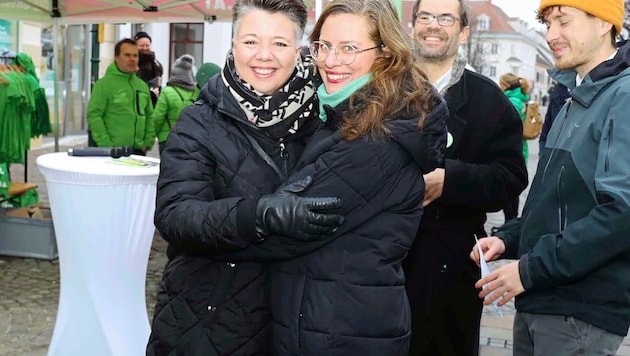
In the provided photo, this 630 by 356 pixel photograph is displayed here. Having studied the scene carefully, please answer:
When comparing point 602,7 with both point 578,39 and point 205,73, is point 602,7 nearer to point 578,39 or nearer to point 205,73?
point 578,39

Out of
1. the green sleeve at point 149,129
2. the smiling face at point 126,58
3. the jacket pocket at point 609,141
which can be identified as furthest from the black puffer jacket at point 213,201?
the green sleeve at point 149,129

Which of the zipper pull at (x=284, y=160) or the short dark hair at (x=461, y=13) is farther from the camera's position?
the short dark hair at (x=461, y=13)

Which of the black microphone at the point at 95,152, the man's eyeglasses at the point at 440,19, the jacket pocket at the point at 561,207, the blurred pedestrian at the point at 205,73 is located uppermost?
the man's eyeglasses at the point at 440,19

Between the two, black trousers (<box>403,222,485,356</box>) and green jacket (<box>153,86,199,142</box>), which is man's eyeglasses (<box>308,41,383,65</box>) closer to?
black trousers (<box>403,222,485,356</box>)

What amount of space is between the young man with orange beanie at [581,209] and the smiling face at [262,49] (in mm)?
816

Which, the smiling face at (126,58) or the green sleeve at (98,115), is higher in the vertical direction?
the smiling face at (126,58)

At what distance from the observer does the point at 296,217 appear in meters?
1.83

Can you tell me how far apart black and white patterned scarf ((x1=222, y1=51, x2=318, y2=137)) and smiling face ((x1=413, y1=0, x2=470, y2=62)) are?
92 centimetres

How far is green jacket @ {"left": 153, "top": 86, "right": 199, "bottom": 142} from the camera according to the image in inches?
337

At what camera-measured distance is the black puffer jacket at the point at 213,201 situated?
2.08 metres

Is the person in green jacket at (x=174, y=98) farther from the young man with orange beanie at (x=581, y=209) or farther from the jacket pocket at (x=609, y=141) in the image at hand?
the jacket pocket at (x=609, y=141)

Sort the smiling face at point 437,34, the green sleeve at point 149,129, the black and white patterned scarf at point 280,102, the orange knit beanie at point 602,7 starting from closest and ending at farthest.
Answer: the black and white patterned scarf at point 280,102 → the orange knit beanie at point 602,7 → the smiling face at point 437,34 → the green sleeve at point 149,129

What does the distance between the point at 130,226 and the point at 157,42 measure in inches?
838

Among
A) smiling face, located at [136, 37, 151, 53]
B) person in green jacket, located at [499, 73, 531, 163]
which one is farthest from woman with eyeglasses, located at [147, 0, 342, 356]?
person in green jacket, located at [499, 73, 531, 163]
